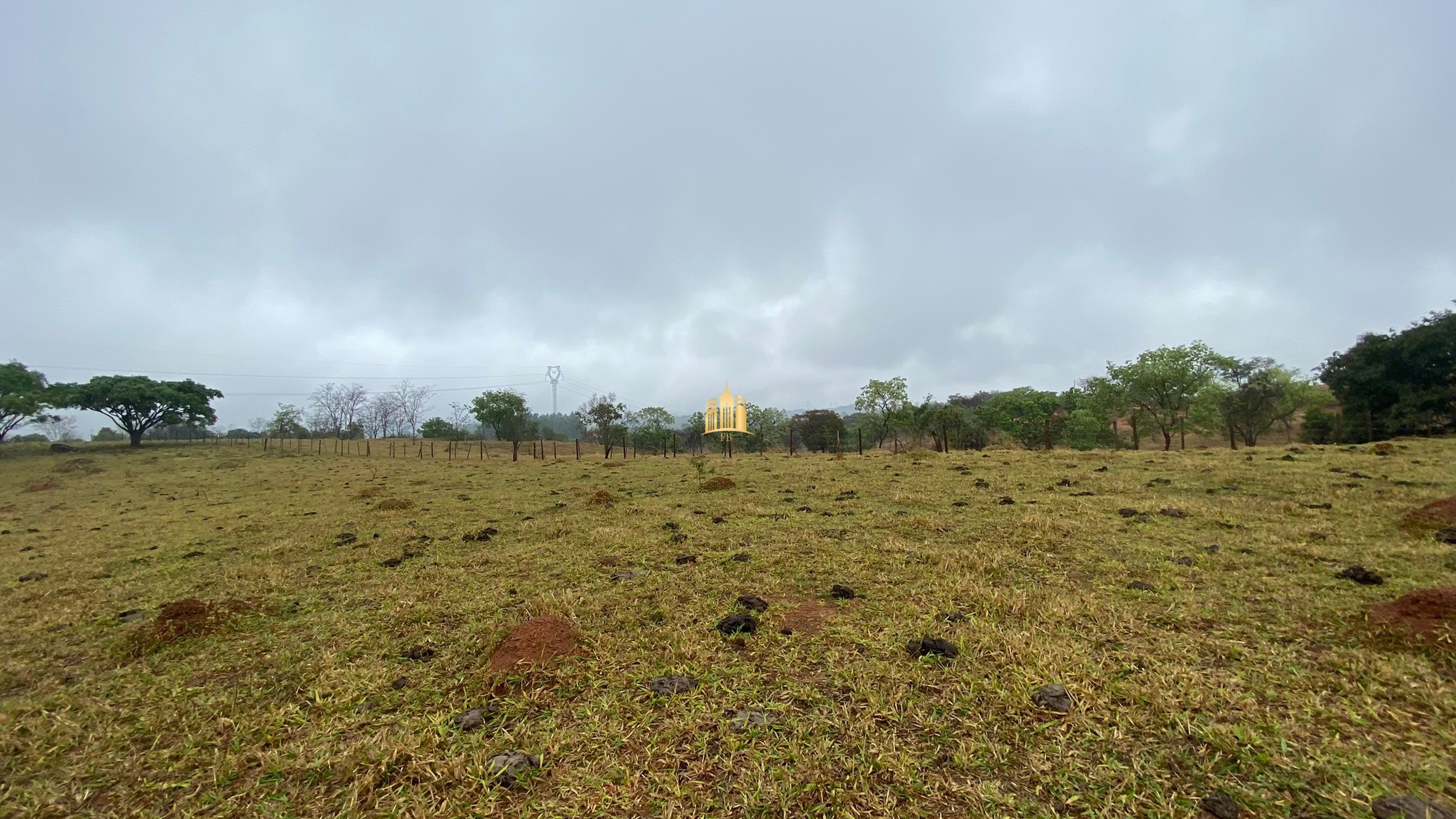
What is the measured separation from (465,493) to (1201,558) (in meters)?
14.6

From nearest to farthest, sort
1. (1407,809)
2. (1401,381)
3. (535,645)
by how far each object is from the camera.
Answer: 1. (1407,809)
2. (535,645)
3. (1401,381)

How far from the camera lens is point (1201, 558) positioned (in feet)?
17.0

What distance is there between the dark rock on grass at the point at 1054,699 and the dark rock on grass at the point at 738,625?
1.97 m

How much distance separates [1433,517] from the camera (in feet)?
19.0

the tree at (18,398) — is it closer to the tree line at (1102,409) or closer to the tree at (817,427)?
the tree line at (1102,409)

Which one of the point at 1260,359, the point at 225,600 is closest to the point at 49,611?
the point at 225,600

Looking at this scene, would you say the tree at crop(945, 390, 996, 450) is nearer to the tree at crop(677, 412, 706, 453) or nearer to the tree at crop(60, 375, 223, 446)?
the tree at crop(677, 412, 706, 453)

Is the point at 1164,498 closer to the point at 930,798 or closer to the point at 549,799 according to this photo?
the point at 930,798

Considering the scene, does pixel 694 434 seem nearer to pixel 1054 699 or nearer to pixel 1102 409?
pixel 1102 409

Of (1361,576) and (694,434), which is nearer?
(1361,576)

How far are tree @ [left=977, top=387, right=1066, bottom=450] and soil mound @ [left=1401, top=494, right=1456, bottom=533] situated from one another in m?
40.4

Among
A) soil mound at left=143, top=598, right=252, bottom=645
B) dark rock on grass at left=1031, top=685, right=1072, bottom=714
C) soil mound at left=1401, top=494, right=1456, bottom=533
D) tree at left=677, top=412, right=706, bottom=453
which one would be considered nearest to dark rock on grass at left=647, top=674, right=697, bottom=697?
dark rock on grass at left=1031, top=685, right=1072, bottom=714

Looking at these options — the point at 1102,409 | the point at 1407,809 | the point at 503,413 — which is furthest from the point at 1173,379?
the point at 503,413

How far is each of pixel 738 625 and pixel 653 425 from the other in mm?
61850
